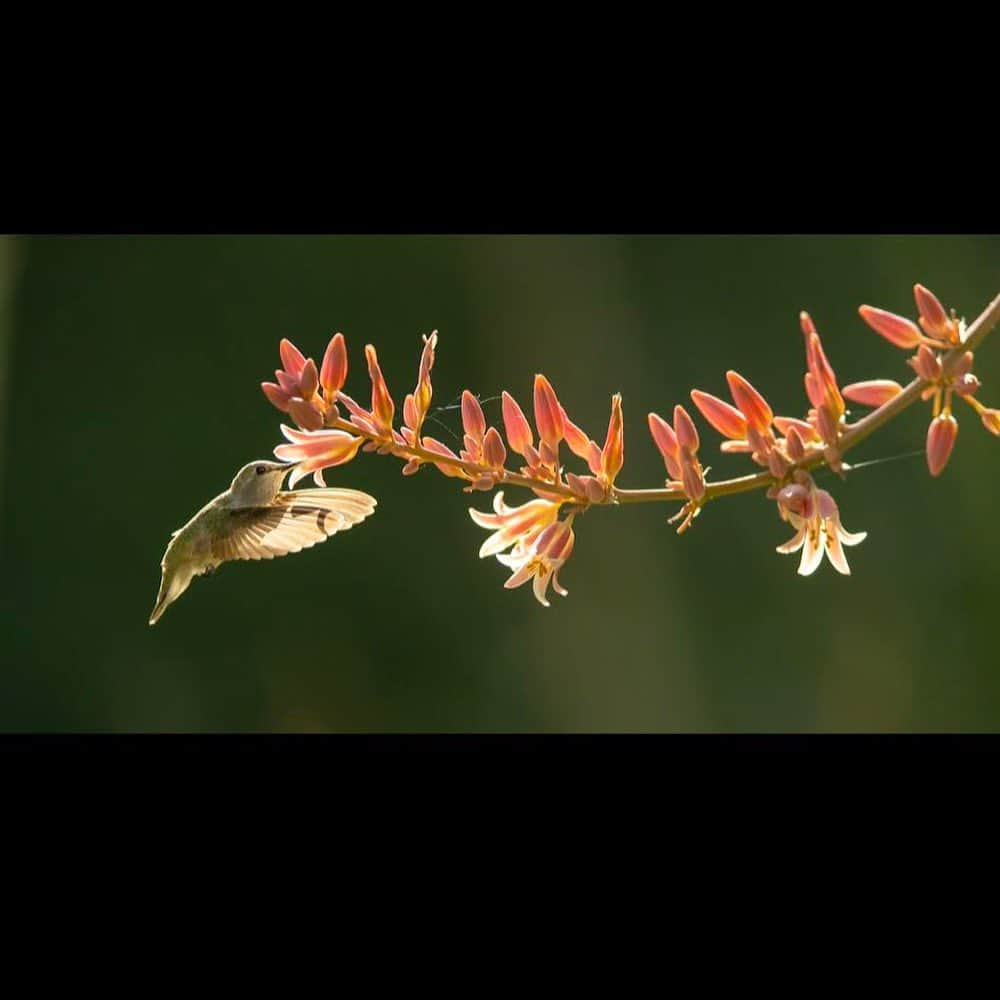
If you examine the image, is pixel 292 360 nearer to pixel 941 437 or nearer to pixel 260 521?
pixel 260 521

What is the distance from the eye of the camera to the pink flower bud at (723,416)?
64cm

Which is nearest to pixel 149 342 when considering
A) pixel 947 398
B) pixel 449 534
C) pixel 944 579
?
pixel 449 534

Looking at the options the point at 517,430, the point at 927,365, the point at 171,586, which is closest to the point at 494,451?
the point at 517,430

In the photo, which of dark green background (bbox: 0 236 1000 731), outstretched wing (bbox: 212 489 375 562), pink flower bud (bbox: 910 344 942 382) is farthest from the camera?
dark green background (bbox: 0 236 1000 731)

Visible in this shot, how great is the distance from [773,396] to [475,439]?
77.9 inches

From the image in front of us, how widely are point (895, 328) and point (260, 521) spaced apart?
484 millimetres

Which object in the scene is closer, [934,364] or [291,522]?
[934,364]

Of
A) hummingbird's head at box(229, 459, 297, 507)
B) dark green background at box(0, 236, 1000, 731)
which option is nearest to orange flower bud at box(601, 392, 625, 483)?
hummingbird's head at box(229, 459, 297, 507)

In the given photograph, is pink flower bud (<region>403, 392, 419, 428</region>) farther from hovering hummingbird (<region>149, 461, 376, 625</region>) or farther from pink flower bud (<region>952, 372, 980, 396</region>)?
pink flower bud (<region>952, 372, 980, 396</region>)

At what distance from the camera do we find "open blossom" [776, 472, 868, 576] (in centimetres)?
61

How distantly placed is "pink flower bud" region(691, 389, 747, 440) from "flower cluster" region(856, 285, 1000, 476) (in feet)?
0.22

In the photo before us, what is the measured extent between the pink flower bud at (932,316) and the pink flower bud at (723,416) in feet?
0.33

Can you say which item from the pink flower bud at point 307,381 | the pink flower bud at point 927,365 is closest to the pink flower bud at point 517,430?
the pink flower bud at point 307,381

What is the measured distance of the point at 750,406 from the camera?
63 cm
